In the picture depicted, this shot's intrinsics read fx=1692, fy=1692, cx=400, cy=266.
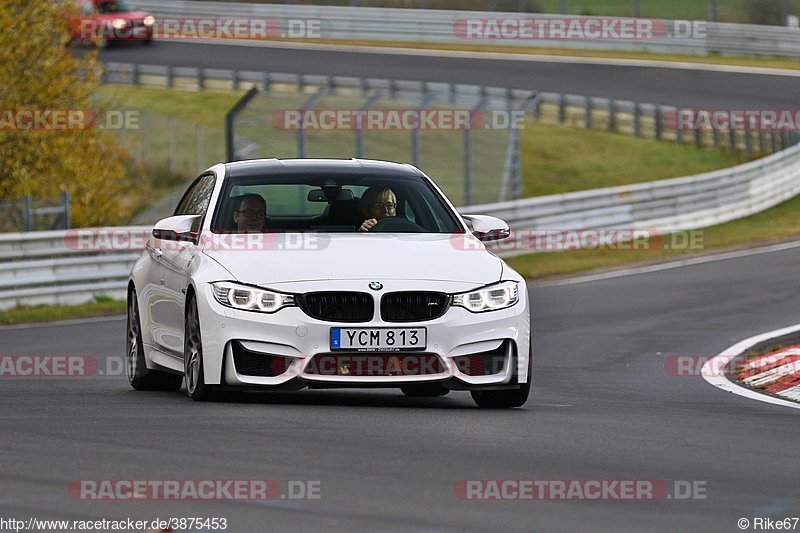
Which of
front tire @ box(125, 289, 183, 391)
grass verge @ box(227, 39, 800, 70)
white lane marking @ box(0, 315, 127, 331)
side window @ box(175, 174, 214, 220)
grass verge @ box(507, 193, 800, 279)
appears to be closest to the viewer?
side window @ box(175, 174, 214, 220)

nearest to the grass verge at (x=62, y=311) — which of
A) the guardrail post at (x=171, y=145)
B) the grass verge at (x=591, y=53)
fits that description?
the guardrail post at (x=171, y=145)

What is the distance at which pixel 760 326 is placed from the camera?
17281mm

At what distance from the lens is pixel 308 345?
934 centimetres

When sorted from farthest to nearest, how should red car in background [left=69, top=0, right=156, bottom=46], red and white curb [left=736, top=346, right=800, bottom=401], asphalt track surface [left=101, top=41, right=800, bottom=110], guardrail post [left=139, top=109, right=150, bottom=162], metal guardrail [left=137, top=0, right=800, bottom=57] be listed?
red car in background [left=69, top=0, right=156, bottom=46]
metal guardrail [left=137, top=0, right=800, bottom=57]
asphalt track surface [left=101, top=41, right=800, bottom=110]
guardrail post [left=139, top=109, right=150, bottom=162]
red and white curb [left=736, top=346, right=800, bottom=401]

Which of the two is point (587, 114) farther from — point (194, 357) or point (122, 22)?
point (194, 357)

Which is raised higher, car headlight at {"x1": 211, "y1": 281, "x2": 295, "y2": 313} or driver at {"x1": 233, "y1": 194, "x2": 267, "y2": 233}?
driver at {"x1": 233, "y1": 194, "x2": 267, "y2": 233}

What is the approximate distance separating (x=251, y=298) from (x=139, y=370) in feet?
7.42

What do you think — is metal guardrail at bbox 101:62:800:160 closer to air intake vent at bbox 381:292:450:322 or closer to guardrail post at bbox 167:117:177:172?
guardrail post at bbox 167:117:177:172

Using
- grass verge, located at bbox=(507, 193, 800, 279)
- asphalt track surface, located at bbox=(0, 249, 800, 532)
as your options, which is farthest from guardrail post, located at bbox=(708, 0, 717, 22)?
asphalt track surface, located at bbox=(0, 249, 800, 532)

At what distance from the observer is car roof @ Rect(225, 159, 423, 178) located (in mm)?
10719

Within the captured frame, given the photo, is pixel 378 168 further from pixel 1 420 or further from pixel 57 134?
pixel 57 134

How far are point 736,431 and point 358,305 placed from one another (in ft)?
7.11

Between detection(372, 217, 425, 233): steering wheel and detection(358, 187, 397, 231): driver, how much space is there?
6 centimetres

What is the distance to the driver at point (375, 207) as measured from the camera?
34.3 ft
